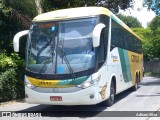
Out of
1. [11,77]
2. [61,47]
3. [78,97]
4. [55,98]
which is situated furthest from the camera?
[11,77]

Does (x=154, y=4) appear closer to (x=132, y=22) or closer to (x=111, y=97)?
(x=111, y=97)

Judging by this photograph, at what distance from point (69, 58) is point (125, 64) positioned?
5543 millimetres

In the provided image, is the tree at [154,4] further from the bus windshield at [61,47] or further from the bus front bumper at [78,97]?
the bus front bumper at [78,97]

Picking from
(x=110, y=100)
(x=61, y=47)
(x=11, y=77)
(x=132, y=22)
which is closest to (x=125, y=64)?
(x=110, y=100)

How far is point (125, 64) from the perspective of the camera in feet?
50.2

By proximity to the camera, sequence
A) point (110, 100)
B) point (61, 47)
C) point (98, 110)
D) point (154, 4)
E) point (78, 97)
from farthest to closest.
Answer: point (154, 4) → point (110, 100) → point (98, 110) → point (61, 47) → point (78, 97)

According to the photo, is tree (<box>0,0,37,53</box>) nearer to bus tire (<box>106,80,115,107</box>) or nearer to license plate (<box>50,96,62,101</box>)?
bus tire (<box>106,80,115,107</box>)

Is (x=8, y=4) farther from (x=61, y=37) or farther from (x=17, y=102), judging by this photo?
(x=61, y=37)

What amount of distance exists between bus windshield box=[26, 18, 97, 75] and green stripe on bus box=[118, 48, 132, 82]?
148 inches

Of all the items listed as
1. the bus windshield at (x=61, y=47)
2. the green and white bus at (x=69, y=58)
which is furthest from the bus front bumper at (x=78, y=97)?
the bus windshield at (x=61, y=47)

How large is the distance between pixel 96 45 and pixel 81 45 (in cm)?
82

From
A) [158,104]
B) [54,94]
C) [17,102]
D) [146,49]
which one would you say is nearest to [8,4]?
[17,102]

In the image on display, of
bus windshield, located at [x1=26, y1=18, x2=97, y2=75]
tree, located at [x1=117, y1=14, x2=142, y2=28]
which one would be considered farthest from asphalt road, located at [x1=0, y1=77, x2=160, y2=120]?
tree, located at [x1=117, y1=14, x2=142, y2=28]

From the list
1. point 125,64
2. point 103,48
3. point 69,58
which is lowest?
point 125,64
